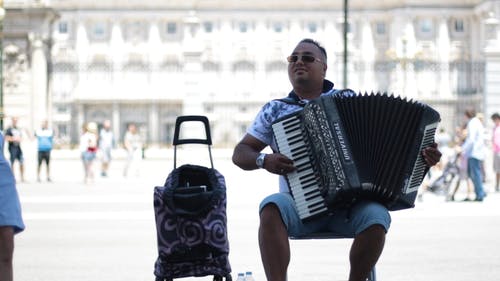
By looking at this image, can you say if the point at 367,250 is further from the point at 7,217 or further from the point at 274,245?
the point at 7,217

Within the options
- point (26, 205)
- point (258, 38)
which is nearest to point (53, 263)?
point (26, 205)

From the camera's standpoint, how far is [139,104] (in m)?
87.3

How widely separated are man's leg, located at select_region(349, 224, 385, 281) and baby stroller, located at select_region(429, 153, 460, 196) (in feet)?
42.2

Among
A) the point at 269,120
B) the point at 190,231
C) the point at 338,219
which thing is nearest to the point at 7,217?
the point at 190,231

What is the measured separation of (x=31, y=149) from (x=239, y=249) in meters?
21.5

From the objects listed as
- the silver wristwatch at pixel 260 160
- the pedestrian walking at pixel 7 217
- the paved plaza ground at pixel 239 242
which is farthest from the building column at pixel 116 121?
the pedestrian walking at pixel 7 217

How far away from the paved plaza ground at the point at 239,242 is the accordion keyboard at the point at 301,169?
277cm

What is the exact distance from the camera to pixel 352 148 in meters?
6.78

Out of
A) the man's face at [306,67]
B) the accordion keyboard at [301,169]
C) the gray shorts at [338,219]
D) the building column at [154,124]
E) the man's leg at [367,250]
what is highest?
the building column at [154,124]

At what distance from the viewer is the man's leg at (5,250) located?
6762mm

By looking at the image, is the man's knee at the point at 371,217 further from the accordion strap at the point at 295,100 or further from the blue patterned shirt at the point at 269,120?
the accordion strap at the point at 295,100

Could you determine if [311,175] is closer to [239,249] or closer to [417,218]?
[239,249]

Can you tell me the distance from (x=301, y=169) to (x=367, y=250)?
0.58 m

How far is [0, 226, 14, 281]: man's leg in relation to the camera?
676 cm
